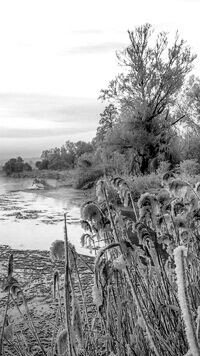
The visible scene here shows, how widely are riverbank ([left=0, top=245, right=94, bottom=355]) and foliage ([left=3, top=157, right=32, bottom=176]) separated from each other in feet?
106

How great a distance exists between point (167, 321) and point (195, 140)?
83.5 ft

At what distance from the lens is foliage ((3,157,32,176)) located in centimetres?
3844

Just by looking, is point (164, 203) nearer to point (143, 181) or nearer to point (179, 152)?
point (143, 181)

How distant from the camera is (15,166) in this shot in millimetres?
38562

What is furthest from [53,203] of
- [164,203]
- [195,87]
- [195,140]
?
[195,87]

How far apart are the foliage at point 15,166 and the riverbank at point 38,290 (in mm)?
32351

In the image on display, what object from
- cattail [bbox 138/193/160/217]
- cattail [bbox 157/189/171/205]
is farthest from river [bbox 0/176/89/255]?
cattail [bbox 138/193/160/217]

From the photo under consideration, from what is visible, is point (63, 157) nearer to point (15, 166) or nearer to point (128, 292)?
point (15, 166)

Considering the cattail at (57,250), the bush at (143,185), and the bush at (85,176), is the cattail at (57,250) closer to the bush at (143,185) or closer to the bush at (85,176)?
the bush at (143,185)

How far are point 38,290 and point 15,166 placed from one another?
35110mm

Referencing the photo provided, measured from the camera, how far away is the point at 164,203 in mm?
2883

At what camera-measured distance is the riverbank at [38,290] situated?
3342mm

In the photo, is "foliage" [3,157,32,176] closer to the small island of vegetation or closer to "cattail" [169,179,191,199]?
the small island of vegetation

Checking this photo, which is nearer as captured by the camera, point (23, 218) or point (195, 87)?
point (23, 218)
